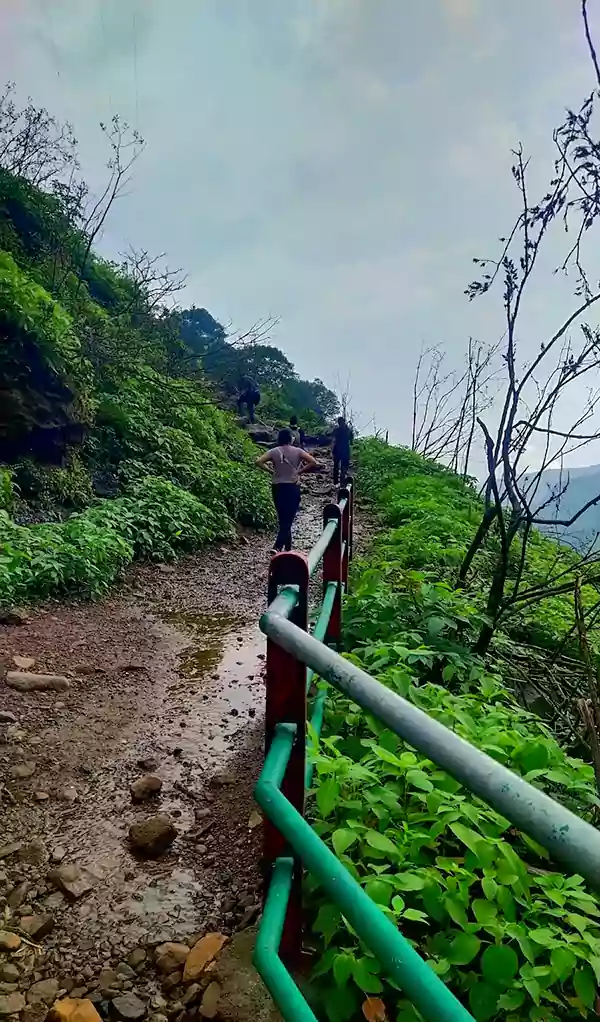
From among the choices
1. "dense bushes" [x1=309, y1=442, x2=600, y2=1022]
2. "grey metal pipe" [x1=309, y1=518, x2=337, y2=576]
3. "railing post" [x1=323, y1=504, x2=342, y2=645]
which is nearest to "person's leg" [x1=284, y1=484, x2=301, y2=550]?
"railing post" [x1=323, y1=504, x2=342, y2=645]

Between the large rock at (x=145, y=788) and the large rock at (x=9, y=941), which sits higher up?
the large rock at (x=145, y=788)

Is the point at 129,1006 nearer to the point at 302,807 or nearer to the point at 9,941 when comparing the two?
the point at 9,941

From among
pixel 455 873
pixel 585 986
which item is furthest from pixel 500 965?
pixel 455 873

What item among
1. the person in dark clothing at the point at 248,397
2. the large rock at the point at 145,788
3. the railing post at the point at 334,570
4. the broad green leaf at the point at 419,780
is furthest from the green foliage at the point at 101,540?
the person in dark clothing at the point at 248,397

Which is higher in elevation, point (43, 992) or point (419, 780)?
point (419, 780)

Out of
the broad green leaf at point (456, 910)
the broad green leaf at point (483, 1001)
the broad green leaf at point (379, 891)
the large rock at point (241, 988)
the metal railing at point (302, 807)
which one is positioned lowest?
the large rock at point (241, 988)

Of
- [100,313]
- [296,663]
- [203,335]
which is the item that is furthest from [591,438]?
[203,335]

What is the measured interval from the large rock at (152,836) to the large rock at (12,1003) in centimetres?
72

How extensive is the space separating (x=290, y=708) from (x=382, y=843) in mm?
564

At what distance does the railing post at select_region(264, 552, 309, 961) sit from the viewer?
1.45 metres

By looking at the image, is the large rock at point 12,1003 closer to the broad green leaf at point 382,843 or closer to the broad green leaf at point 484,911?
the broad green leaf at point 382,843

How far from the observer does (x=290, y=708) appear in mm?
1484

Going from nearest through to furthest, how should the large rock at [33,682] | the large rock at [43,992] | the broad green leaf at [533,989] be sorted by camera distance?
1. the broad green leaf at [533,989]
2. the large rock at [43,992]
3. the large rock at [33,682]

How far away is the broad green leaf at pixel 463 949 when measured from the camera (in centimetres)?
146
